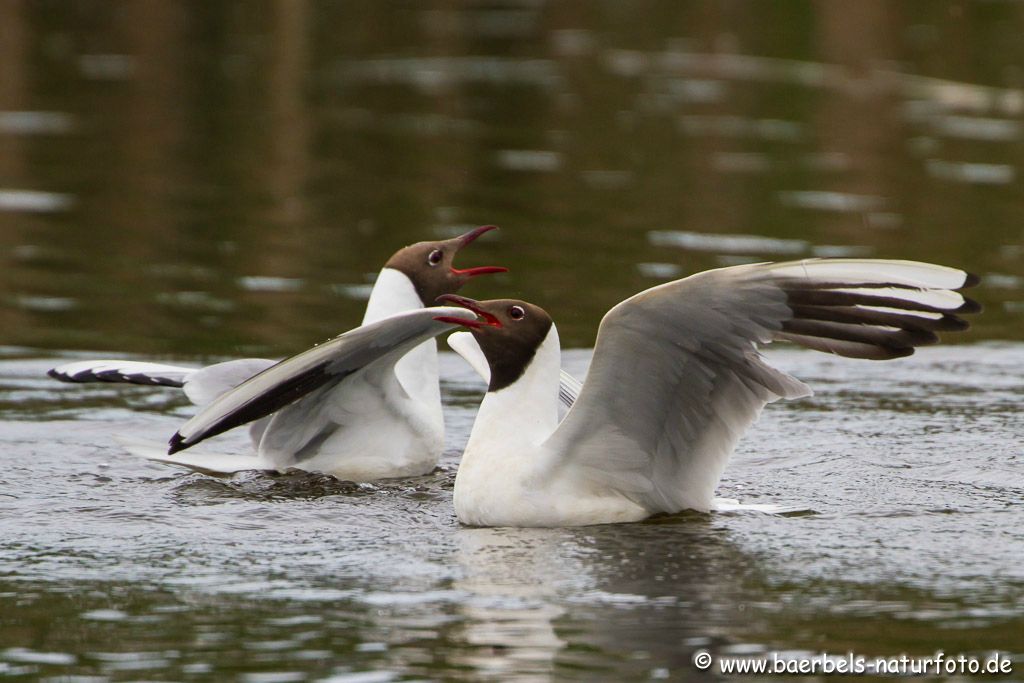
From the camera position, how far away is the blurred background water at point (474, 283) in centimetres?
611

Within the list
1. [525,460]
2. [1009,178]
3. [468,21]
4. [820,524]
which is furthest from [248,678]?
[468,21]

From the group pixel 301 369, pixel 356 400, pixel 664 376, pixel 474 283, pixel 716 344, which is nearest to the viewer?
pixel 716 344

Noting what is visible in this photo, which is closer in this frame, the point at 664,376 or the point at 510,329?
the point at 664,376

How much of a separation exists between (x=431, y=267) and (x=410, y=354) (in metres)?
0.48

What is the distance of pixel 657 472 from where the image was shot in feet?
24.7

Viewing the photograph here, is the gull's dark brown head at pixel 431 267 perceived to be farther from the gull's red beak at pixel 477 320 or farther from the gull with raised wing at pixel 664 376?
the gull's red beak at pixel 477 320

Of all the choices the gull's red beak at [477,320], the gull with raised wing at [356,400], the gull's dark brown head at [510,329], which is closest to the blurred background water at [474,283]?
the gull with raised wing at [356,400]

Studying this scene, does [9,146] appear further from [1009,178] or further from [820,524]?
[820,524]

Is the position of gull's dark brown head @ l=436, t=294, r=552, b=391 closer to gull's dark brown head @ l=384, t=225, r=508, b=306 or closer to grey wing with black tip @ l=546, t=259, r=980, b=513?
grey wing with black tip @ l=546, t=259, r=980, b=513

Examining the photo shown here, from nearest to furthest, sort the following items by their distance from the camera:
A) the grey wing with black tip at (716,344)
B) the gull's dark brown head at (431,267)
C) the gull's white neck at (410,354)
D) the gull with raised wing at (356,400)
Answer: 1. the grey wing with black tip at (716,344)
2. the gull with raised wing at (356,400)
3. the gull's white neck at (410,354)
4. the gull's dark brown head at (431,267)

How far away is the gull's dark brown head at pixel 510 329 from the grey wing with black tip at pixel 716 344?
362 millimetres

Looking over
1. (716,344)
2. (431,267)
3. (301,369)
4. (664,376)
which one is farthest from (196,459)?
(716,344)

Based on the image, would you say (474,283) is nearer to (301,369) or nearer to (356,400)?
(356,400)

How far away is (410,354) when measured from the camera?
8.86 metres
